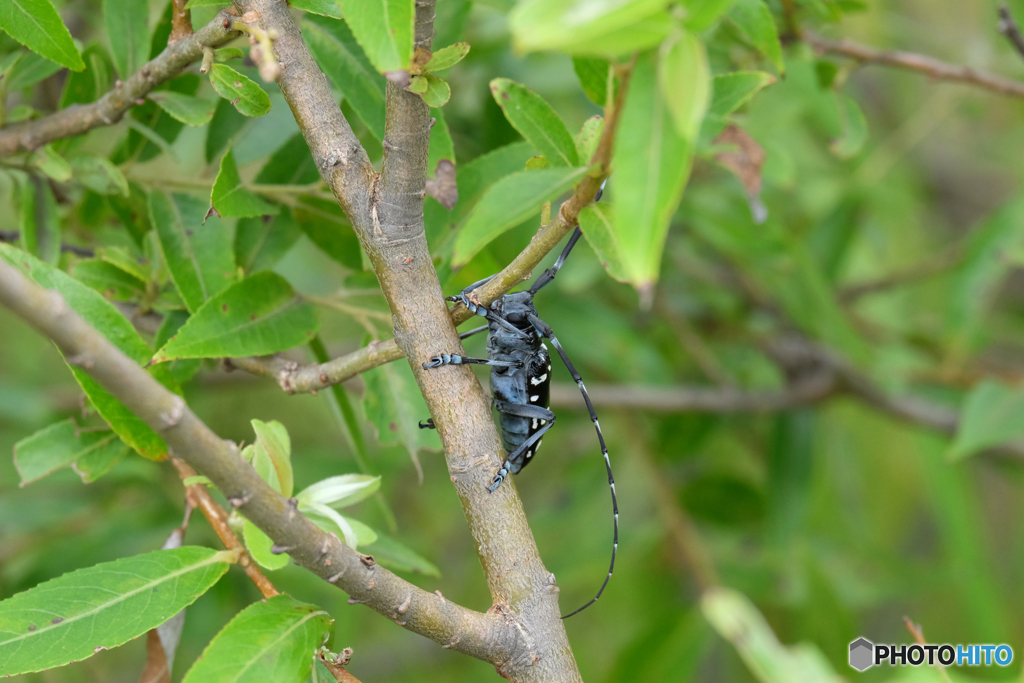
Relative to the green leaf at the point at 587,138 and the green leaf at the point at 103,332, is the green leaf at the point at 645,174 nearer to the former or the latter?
the green leaf at the point at 587,138

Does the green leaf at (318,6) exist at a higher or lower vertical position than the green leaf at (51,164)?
higher

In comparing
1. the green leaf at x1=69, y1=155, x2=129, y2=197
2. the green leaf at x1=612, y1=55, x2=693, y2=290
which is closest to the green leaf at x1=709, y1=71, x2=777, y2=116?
the green leaf at x1=612, y1=55, x2=693, y2=290

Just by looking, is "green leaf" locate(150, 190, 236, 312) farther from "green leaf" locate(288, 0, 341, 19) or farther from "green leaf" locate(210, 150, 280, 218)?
"green leaf" locate(288, 0, 341, 19)

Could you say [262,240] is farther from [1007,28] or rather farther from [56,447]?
[1007,28]

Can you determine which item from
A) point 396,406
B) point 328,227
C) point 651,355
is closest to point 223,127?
point 328,227

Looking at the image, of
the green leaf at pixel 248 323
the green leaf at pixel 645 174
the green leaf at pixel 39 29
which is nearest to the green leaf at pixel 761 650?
the green leaf at pixel 645 174

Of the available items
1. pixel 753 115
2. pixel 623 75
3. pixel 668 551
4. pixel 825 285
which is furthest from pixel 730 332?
pixel 623 75

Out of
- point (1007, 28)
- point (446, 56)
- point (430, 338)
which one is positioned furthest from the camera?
point (1007, 28)
